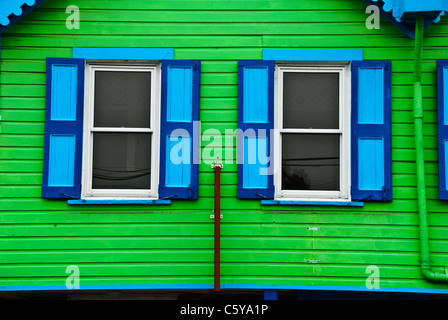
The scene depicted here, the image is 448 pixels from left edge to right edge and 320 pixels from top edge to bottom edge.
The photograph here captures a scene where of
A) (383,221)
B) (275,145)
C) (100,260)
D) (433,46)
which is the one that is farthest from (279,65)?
(100,260)

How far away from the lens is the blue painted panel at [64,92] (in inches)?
199

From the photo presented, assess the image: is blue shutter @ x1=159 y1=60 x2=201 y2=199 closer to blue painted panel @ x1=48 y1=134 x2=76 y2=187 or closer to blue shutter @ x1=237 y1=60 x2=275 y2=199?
blue shutter @ x1=237 y1=60 x2=275 y2=199

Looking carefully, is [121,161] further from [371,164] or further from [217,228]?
[371,164]

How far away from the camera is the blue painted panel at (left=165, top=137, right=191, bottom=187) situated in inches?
199

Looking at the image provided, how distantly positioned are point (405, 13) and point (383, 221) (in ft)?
7.11

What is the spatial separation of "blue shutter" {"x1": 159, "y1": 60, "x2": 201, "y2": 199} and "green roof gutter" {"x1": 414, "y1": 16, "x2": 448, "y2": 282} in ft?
7.59

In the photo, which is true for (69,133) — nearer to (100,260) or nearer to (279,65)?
(100,260)

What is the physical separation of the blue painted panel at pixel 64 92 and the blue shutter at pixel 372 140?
3.04 metres

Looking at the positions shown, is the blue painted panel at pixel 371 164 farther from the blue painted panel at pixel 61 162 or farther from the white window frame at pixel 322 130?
the blue painted panel at pixel 61 162

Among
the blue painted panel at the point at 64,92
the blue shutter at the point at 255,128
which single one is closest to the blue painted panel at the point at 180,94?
the blue shutter at the point at 255,128

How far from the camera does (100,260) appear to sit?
503cm

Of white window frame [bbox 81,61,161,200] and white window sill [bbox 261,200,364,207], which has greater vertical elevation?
white window frame [bbox 81,61,161,200]

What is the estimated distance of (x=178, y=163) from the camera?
16.6 feet

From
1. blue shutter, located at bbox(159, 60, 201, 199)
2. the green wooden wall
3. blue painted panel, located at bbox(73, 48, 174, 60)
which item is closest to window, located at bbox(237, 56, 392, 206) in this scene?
the green wooden wall
